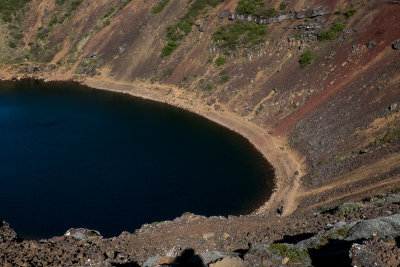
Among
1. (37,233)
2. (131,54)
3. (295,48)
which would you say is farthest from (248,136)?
(131,54)

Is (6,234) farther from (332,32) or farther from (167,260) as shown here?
(332,32)

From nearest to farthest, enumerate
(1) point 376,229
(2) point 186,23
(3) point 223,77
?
(1) point 376,229
(3) point 223,77
(2) point 186,23

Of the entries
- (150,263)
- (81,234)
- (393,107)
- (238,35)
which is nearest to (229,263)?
(150,263)

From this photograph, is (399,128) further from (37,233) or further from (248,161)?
(37,233)

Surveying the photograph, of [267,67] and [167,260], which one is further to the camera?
[267,67]

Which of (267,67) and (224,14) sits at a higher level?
(224,14)

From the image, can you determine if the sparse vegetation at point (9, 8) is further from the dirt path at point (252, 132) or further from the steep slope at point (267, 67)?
the dirt path at point (252, 132)

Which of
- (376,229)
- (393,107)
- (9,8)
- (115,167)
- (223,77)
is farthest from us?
(9,8)

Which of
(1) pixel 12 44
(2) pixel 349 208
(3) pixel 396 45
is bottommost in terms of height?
(2) pixel 349 208
